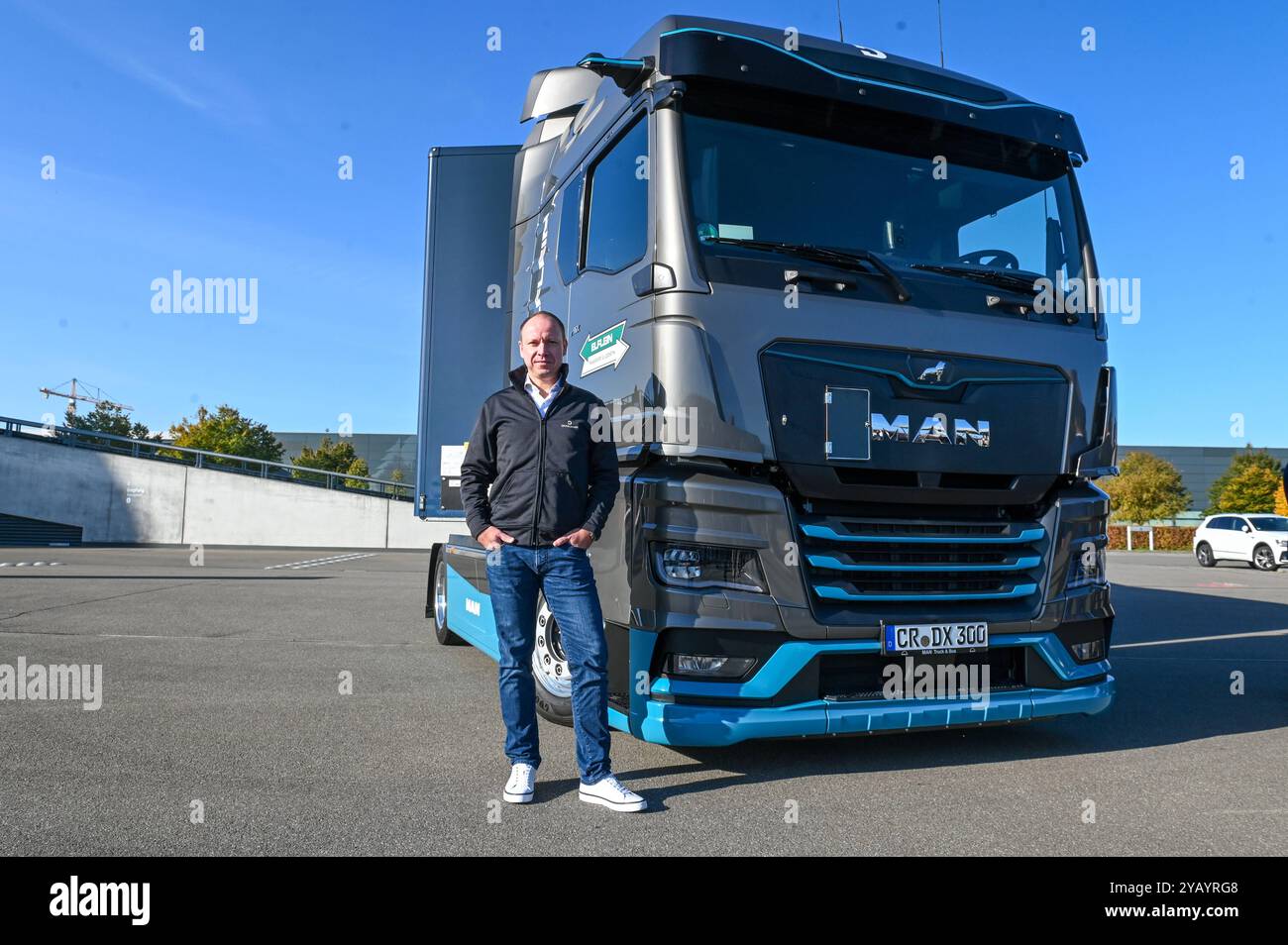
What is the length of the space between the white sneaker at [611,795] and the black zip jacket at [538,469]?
0.94m

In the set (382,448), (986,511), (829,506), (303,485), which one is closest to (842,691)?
(829,506)

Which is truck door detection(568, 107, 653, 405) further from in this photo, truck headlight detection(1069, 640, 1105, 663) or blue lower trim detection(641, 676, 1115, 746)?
truck headlight detection(1069, 640, 1105, 663)

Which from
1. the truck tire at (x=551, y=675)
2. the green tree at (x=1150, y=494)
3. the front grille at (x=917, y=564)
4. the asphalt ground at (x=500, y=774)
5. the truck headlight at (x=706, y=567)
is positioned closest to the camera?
the asphalt ground at (x=500, y=774)

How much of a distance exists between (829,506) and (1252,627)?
9.04 metres

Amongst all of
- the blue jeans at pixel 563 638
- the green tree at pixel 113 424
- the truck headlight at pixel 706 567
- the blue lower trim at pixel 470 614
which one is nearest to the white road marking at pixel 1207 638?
the blue lower trim at pixel 470 614

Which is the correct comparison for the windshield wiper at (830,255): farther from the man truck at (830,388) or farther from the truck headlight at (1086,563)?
the truck headlight at (1086,563)

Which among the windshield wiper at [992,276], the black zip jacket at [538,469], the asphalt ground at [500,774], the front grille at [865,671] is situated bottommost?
the asphalt ground at [500,774]

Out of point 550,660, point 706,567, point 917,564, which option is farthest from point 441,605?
point 917,564

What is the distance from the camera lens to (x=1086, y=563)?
4379 mm

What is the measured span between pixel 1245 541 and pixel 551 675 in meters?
25.4

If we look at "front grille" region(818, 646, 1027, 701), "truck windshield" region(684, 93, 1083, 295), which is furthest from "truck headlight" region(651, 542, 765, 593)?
"truck windshield" region(684, 93, 1083, 295)

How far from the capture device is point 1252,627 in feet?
34.3

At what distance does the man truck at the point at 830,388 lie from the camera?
376 centimetres

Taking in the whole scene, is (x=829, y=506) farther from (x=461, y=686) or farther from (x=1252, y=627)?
(x=1252, y=627)
